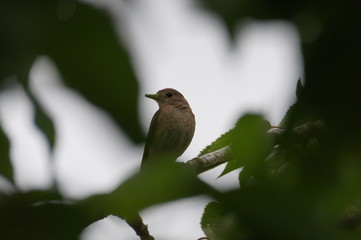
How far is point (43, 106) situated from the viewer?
616 mm

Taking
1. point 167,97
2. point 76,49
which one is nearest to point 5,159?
point 76,49

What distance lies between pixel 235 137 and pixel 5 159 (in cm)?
33

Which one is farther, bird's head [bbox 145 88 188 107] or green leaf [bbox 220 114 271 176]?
bird's head [bbox 145 88 188 107]

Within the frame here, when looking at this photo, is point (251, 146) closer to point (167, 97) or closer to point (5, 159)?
point (5, 159)

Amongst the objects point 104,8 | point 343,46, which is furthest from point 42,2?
point 343,46

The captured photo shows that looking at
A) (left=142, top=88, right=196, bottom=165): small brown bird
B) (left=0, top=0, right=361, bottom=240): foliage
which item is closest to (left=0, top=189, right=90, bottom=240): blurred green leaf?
(left=0, top=0, right=361, bottom=240): foliage

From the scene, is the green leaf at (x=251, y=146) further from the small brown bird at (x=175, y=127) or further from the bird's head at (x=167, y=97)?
the bird's head at (x=167, y=97)

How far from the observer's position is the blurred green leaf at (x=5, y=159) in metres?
0.70

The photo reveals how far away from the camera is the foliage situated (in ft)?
1.63

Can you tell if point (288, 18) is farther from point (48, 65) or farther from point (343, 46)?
point (48, 65)

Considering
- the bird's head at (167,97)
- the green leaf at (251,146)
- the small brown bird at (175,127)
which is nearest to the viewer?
the green leaf at (251,146)

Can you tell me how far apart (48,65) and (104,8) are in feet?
0.30

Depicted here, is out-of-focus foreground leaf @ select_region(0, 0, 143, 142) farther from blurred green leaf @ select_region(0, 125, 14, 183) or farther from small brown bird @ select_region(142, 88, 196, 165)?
small brown bird @ select_region(142, 88, 196, 165)

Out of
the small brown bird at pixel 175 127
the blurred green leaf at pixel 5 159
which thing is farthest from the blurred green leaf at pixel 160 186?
the small brown bird at pixel 175 127
